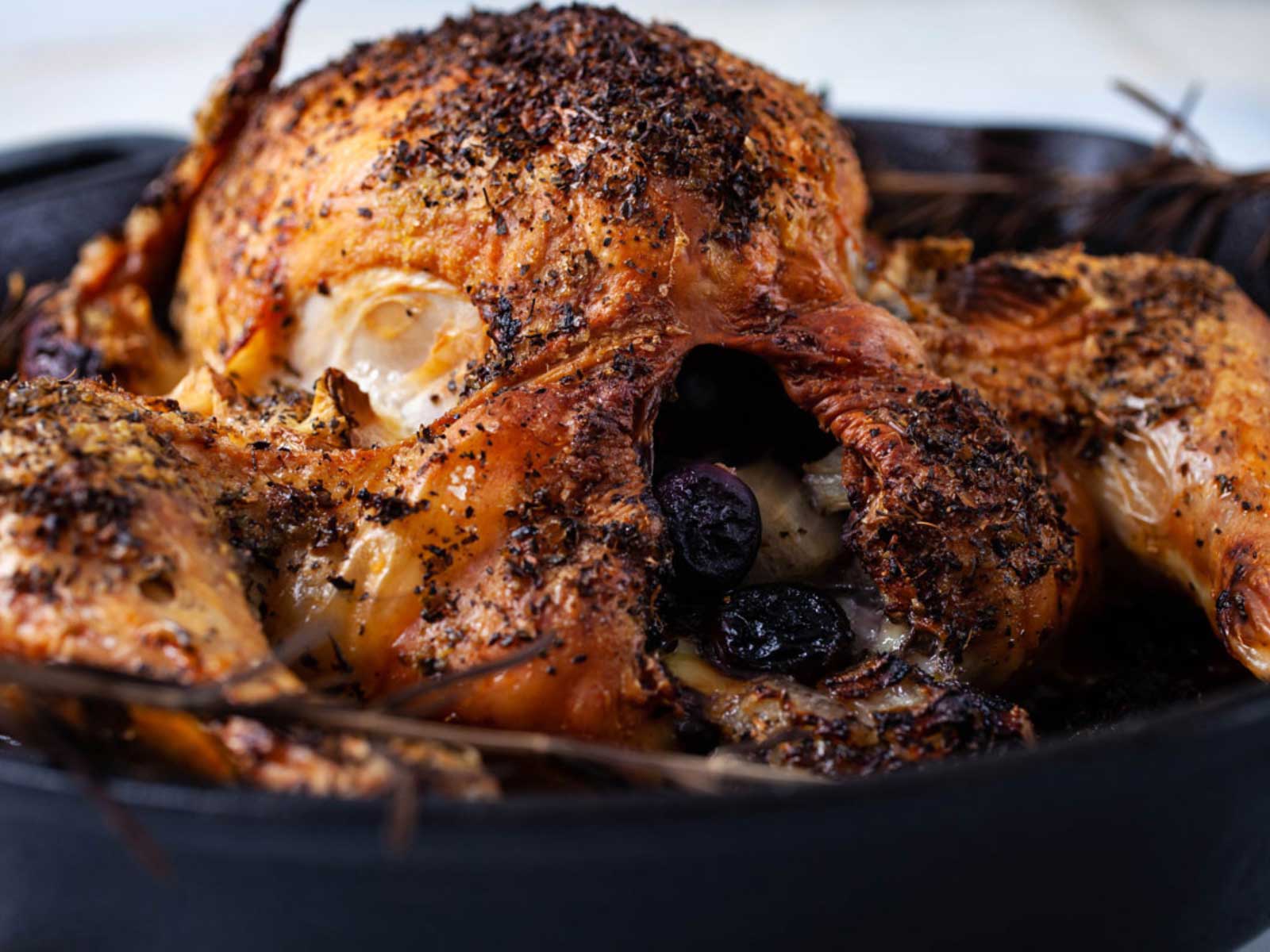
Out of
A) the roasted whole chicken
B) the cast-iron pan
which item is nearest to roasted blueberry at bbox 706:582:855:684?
the roasted whole chicken

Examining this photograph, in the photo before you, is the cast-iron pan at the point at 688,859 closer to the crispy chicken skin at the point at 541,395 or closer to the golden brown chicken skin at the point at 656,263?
the crispy chicken skin at the point at 541,395

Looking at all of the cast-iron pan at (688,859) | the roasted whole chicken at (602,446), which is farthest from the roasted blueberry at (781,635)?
the cast-iron pan at (688,859)

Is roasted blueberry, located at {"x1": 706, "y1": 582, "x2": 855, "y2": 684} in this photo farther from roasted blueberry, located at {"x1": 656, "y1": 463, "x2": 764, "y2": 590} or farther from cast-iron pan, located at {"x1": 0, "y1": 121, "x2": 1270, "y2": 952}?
cast-iron pan, located at {"x1": 0, "y1": 121, "x2": 1270, "y2": 952}

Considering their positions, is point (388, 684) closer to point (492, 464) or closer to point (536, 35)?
point (492, 464)

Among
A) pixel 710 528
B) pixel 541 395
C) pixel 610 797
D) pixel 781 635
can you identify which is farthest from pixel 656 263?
pixel 610 797

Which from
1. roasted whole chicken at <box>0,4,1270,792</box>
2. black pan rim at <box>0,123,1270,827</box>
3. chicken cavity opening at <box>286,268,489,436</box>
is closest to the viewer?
black pan rim at <box>0,123,1270,827</box>
